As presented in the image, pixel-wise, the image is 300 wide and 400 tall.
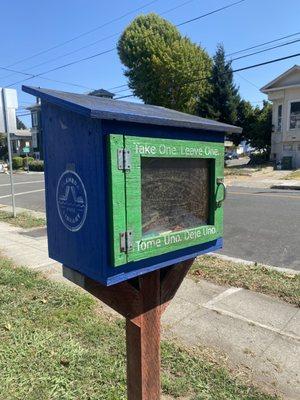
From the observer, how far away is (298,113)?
976 inches

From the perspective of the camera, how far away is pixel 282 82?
25.3 metres

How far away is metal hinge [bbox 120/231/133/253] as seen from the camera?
4.81 ft

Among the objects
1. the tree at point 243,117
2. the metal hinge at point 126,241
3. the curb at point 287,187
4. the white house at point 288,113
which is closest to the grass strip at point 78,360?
the metal hinge at point 126,241

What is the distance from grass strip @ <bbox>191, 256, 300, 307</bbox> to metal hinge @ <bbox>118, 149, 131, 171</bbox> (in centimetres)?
Answer: 310

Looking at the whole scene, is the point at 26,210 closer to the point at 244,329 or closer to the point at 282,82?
the point at 244,329

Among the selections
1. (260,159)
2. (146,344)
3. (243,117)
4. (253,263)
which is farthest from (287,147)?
(146,344)

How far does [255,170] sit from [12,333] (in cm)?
2164

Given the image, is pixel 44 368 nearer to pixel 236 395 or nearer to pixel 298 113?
pixel 236 395

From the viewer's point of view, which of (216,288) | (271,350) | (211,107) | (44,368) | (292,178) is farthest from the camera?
(211,107)

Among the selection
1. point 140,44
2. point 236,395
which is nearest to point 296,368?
point 236,395

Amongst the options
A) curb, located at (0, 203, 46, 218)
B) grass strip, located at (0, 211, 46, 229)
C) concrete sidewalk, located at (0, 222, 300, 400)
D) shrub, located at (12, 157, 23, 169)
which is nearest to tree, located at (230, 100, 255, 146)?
curb, located at (0, 203, 46, 218)

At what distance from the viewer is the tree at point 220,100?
29.0 meters

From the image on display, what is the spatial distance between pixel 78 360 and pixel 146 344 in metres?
1.23

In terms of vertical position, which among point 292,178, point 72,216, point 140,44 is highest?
point 140,44
